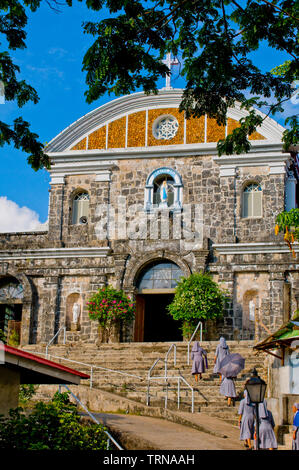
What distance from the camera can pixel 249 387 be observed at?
40.4 ft

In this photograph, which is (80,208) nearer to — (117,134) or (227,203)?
(117,134)

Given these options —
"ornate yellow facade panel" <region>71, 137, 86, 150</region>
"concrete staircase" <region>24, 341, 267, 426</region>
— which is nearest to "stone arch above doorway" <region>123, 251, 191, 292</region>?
"concrete staircase" <region>24, 341, 267, 426</region>

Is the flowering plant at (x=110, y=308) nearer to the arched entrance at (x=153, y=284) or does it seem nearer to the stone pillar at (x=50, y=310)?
the arched entrance at (x=153, y=284)

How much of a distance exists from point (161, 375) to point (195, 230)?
758 cm

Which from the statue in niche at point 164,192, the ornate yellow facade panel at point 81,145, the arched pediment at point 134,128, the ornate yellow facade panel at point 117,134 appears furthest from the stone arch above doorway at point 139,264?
the ornate yellow facade panel at point 81,145

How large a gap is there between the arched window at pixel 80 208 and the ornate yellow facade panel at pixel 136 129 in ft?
8.13

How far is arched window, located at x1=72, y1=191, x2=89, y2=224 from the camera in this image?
27281 mm

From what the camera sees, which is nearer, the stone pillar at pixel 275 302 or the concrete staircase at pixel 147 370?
the concrete staircase at pixel 147 370

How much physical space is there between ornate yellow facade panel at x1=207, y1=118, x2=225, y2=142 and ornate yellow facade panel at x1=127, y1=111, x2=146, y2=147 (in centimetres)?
235

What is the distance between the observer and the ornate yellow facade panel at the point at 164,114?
26867mm

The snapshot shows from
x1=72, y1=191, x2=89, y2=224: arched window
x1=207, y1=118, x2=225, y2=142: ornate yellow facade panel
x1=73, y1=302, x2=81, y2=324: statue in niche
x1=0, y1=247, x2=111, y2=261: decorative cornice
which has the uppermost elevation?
x1=207, y1=118, x2=225, y2=142: ornate yellow facade panel

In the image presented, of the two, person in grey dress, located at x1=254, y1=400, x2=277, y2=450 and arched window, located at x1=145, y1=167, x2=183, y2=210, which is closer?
person in grey dress, located at x1=254, y1=400, x2=277, y2=450

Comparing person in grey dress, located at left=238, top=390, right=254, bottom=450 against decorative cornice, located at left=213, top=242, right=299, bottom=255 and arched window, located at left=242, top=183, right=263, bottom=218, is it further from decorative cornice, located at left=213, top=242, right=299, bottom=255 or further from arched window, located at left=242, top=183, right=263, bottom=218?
arched window, located at left=242, top=183, right=263, bottom=218

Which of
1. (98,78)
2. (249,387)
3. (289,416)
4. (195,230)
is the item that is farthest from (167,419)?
(195,230)
